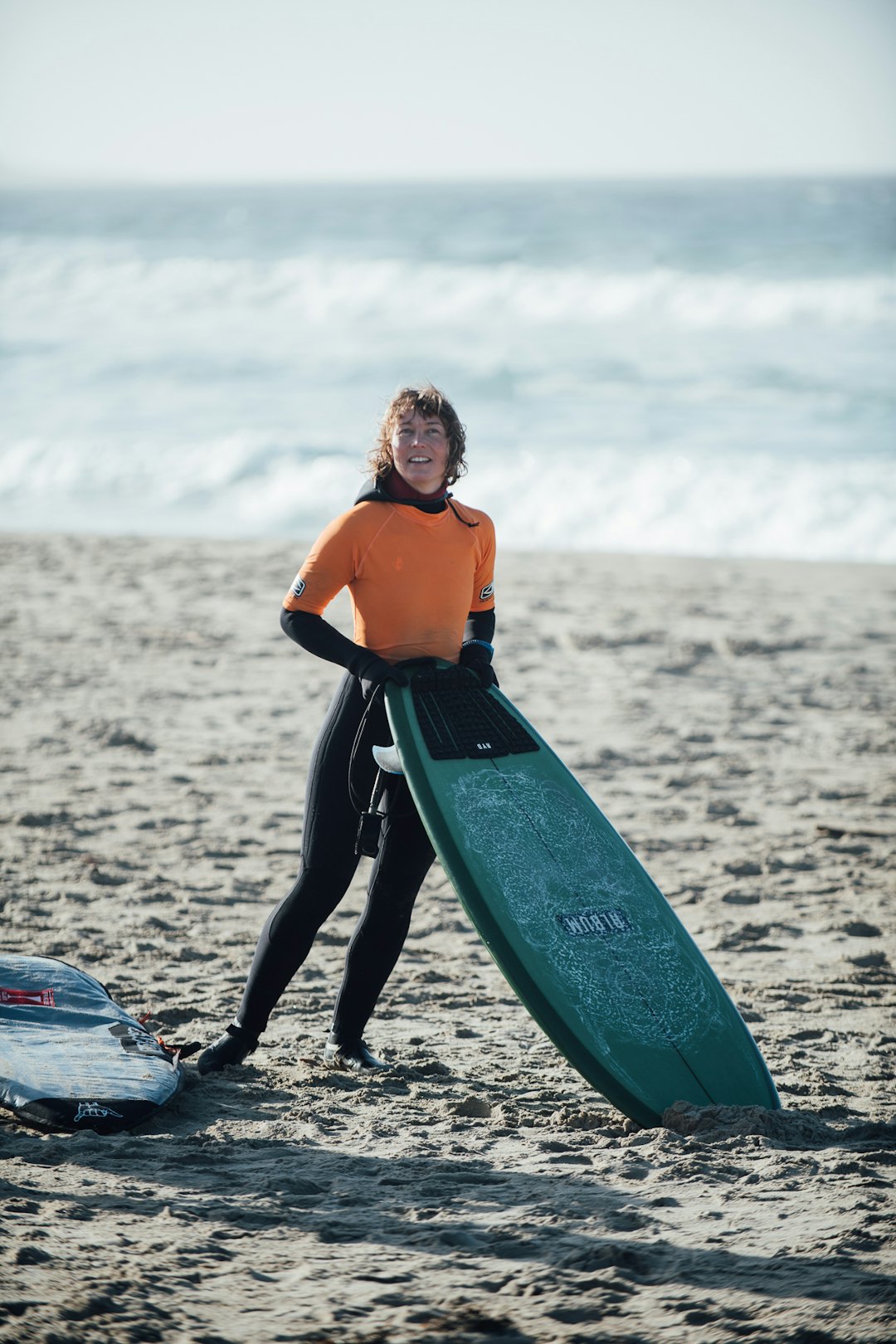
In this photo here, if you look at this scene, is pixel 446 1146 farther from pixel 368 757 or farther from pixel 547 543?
pixel 547 543

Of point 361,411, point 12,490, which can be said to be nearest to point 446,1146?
point 12,490

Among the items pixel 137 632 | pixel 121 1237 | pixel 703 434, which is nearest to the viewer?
pixel 121 1237

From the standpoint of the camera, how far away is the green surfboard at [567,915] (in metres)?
2.82

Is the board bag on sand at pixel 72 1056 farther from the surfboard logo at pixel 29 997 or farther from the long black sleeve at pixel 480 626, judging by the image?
the long black sleeve at pixel 480 626

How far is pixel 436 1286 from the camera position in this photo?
2113 mm

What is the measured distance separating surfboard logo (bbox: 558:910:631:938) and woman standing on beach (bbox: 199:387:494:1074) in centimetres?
38

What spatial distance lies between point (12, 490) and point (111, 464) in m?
1.15

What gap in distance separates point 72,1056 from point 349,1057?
2.28ft

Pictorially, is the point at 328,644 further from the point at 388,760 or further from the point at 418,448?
the point at 418,448

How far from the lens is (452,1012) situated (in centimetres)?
371

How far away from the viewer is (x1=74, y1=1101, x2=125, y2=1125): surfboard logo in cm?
273

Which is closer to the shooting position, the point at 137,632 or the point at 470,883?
the point at 470,883

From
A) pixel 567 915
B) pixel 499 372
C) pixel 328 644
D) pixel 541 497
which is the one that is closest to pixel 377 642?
pixel 328 644

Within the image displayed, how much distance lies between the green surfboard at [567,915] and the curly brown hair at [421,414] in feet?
1.65
